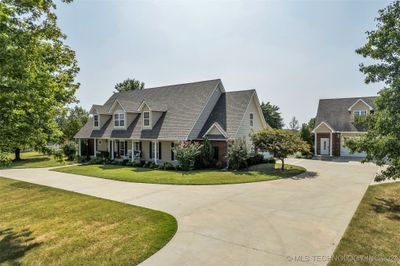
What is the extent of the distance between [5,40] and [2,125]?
7.02 ft

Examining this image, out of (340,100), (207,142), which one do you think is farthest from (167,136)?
(340,100)

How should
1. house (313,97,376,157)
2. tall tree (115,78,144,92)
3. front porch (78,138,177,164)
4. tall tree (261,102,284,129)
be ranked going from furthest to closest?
tall tree (115,78,144,92) → tall tree (261,102,284,129) → house (313,97,376,157) → front porch (78,138,177,164)

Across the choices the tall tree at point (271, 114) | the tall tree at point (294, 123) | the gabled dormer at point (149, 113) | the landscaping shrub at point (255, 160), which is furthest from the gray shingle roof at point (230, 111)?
the tall tree at point (294, 123)

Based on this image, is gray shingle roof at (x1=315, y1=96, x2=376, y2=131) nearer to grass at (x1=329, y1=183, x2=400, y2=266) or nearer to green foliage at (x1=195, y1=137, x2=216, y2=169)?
green foliage at (x1=195, y1=137, x2=216, y2=169)

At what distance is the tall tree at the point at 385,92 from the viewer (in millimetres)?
9406

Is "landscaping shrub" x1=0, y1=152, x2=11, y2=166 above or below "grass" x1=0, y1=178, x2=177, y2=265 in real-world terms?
above

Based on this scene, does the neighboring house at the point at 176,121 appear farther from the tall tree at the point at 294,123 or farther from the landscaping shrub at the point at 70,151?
the tall tree at the point at 294,123

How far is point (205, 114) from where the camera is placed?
24.3 m

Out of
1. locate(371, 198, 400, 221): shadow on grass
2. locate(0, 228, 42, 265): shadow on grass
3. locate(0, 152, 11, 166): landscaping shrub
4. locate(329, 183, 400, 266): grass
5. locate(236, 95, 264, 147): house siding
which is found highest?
locate(236, 95, 264, 147): house siding

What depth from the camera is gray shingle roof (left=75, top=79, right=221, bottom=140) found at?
76.3ft

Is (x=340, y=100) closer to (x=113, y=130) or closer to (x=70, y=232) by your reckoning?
(x=113, y=130)

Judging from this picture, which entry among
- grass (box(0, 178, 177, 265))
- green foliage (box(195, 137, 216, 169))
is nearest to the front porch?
green foliage (box(195, 137, 216, 169))

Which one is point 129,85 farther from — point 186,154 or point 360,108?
point 360,108

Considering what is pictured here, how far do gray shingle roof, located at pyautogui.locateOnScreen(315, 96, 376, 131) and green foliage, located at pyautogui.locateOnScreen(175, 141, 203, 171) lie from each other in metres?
19.9
